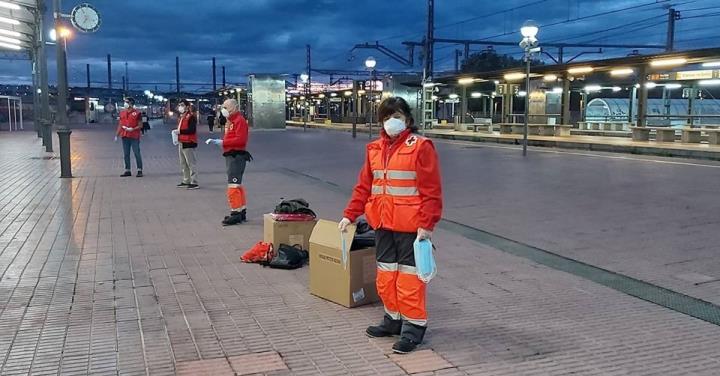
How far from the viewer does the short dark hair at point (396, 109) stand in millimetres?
4035

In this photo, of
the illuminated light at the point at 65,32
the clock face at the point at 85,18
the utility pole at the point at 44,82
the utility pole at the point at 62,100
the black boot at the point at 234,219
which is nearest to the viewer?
the black boot at the point at 234,219

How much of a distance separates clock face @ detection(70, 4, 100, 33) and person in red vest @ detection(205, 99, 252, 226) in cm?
780

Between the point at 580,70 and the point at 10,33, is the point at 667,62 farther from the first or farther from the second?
the point at 10,33

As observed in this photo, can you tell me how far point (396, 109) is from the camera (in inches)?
159

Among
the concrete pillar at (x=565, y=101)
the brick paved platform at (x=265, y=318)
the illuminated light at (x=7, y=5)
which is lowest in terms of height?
the brick paved platform at (x=265, y=318)

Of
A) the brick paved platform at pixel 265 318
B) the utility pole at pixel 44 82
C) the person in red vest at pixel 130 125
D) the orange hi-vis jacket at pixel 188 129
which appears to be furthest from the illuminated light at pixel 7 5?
the brick paved platform at pixel 265 318

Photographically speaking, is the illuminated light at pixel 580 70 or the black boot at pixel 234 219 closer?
the black boot at pixel 234 219

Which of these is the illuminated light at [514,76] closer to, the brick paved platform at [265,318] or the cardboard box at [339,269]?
the brick paved platform at [265,318]

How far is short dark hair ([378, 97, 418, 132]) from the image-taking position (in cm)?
404

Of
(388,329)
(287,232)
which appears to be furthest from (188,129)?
(388,329)

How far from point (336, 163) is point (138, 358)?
1424 cm

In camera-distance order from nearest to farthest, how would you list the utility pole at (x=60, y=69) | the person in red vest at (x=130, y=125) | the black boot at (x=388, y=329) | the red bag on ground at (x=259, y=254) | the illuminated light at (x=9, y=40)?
the black boot at (x=388, y=329)
the red bag on ground at (x=259, y=254)
the utility pole at (x=60, y=69)
the person in red vest at (x=130, y=125)
the illuminated light at (x=9, y=40)

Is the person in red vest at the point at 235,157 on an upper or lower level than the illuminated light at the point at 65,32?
lower

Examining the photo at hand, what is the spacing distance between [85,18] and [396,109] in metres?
12.8
